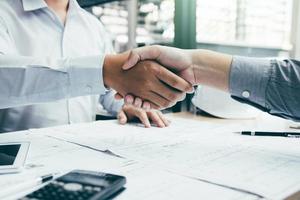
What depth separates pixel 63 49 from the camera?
1371mm

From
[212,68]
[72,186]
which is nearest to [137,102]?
[212,68]

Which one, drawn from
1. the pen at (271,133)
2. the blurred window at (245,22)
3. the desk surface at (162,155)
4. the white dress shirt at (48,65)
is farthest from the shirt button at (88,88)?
the blurred window at (245,22)

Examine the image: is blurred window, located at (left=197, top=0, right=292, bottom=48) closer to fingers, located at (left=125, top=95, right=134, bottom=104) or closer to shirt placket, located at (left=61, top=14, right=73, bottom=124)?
shirt placket, located at (left=61, top=14, right=73, bottom=124)

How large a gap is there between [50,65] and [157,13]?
1.64 metres

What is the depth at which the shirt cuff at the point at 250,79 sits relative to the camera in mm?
874

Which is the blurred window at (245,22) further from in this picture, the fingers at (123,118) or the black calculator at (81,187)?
the black calculator at (81,187)

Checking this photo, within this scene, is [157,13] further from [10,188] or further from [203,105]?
[10,188]

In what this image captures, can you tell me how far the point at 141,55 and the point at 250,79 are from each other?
0.32 m

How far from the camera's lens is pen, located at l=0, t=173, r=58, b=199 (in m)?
0.53

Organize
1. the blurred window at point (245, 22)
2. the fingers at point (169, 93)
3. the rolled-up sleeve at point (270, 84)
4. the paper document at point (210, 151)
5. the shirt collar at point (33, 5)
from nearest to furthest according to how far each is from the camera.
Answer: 1. the paper document at point (210, 151)
2. the rolled-up sleeve at point (270, 84)
3. the fingers at point (169, 93)
4. the shirt collar at point (33, 5)
5. the blurred window at point (245, 22)

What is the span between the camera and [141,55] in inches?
40.6

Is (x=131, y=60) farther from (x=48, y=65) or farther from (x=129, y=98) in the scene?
(x=48, y=65)

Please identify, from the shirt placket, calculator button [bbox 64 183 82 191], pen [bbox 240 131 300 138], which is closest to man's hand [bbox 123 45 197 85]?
pen [bbox 240 131 300 138]

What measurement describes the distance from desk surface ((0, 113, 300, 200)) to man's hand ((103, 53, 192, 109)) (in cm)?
10
